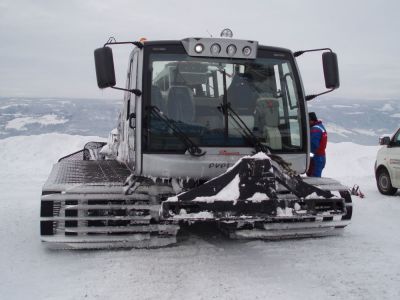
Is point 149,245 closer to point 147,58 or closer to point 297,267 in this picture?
point 297,267

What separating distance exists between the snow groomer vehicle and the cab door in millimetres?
4906

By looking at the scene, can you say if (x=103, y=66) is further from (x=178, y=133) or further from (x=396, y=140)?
(x=396, y=140)

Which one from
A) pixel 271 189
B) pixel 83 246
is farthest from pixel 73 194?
pixel 271 189

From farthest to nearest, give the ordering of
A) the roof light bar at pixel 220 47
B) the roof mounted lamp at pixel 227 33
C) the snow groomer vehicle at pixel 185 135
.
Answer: the roof mounted lamp at pixel 227 33 → the roof light bar at pixel 220 47 → the snow groomer vehicle at pixel 185 135

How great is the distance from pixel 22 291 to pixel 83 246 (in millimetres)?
1144

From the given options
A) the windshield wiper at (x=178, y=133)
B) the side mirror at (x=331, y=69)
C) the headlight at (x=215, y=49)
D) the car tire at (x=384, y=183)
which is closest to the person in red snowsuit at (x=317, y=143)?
the side mirror at (x=331, y=69)

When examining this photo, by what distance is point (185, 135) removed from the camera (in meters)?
4.97

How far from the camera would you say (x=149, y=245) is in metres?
5.16

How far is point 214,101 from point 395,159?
5950 millimetres

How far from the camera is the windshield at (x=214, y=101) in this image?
500cm

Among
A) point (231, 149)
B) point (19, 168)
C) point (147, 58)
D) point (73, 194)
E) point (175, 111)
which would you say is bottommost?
point (19, 168)

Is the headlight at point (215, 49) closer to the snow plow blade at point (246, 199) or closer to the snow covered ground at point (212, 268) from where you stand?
the snow plow blade at point (246, 199)

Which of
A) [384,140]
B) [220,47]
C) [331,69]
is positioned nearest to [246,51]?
[220,47]

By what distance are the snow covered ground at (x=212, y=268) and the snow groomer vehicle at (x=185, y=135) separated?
32 cm
